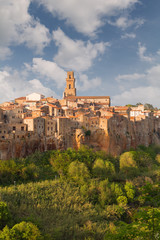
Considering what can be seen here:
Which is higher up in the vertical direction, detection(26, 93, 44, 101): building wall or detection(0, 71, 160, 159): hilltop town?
detection(26, 93, 44, 101): building wall

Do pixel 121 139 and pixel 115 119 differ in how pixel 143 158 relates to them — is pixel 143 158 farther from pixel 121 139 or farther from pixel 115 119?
pixel 115 119

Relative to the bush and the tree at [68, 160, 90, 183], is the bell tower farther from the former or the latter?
the tree at [68, 160, 90, 183]

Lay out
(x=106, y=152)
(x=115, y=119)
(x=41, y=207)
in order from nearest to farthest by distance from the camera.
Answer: (x=41, y=207)
(x=106, y=152)
(x=115, y=119)

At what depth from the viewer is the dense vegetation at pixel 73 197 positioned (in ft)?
60.1

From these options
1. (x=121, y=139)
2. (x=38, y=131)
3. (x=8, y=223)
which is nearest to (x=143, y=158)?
(x=121, y=139)

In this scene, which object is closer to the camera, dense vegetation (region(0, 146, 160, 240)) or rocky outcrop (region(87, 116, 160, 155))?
dense vegetation (region(0, 146, 160, 240))

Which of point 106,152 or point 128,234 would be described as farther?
point 106,152

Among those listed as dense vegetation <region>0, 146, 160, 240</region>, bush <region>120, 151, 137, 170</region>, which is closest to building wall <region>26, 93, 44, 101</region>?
dense vegetation <region>0, 146, 160, 240</region>

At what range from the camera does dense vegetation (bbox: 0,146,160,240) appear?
18.3m

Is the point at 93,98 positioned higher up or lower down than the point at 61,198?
higher up

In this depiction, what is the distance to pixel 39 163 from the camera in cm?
3475

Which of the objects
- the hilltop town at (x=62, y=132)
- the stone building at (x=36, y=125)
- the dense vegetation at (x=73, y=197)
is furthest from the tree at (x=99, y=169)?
the stone building at (x=36, y=125)

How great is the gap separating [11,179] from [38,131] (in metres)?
12.3

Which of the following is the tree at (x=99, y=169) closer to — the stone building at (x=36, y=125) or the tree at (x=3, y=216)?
the stone building at (x=36, y=125)
